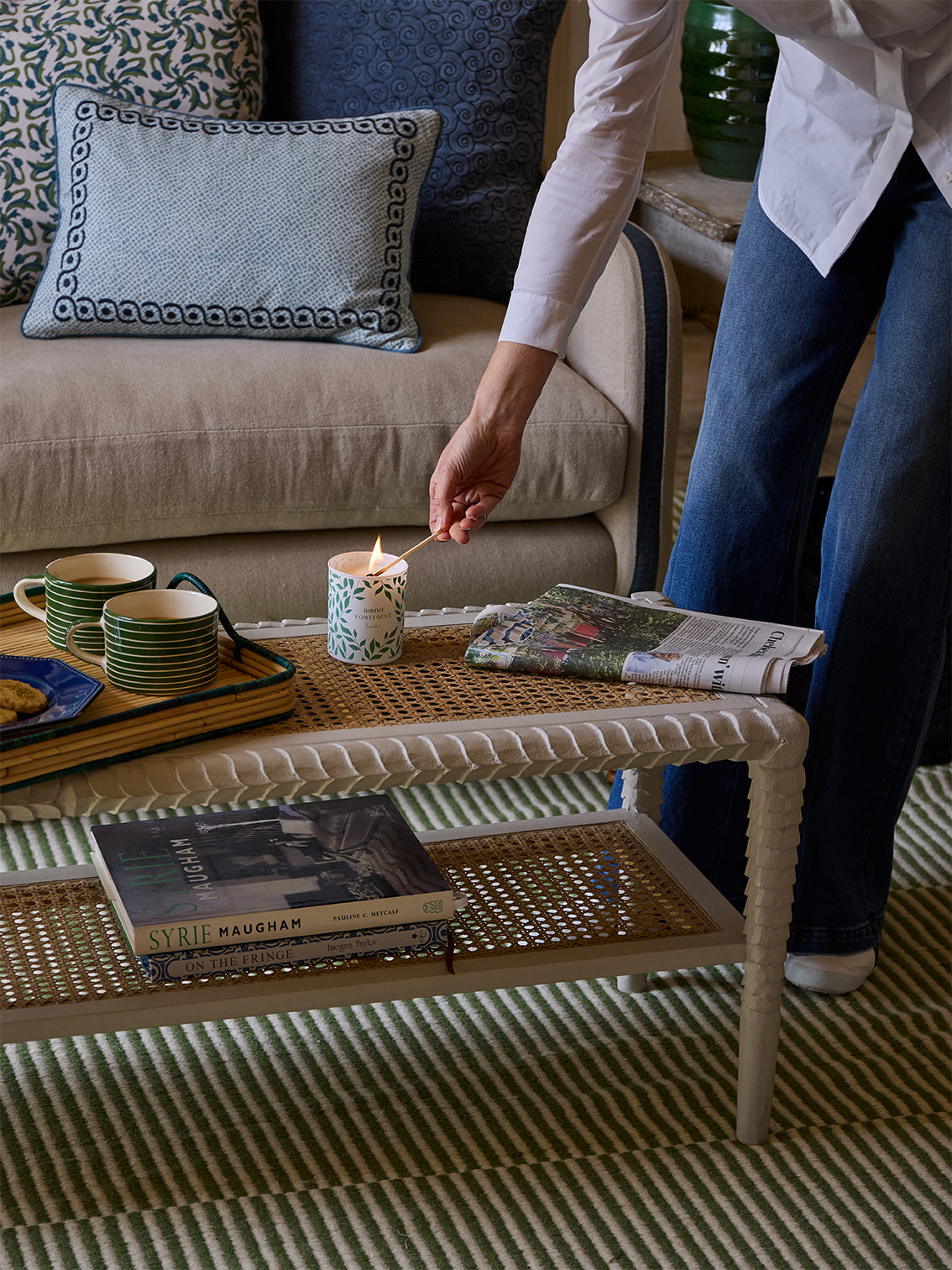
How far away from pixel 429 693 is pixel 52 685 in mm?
257

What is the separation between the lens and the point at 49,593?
1.00 meters

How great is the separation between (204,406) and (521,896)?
71 centimetres

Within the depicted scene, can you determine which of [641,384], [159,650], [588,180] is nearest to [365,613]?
[159,650]

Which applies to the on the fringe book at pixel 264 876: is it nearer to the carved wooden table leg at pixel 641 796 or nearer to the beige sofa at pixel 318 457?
the carved wooden table leg at pixel 641 796

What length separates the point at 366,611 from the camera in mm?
1014

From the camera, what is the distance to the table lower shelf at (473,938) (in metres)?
0.96

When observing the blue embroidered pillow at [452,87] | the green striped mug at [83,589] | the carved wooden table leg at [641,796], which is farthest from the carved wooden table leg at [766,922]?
the blue embroidered pillow at [452,87]

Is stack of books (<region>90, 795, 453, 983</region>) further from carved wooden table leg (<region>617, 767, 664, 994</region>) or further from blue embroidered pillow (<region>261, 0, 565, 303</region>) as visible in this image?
blue embroidered pillow (<region>261, 0, 565, 303</region>)

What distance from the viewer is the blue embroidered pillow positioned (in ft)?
6.19

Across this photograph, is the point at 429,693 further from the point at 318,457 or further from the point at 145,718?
the point at 318,457

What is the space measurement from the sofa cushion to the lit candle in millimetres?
526

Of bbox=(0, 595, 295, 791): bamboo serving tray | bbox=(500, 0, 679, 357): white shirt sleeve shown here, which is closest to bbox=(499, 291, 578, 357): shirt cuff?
bbox=(500, 0, 679, 357): white shirt sleeve

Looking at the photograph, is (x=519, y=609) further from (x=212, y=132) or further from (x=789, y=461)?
(x=212, y=132)

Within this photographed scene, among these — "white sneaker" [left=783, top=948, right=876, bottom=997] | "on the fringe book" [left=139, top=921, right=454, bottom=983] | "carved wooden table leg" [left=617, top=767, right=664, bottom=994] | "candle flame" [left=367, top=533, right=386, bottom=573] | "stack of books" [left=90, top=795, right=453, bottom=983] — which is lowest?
"white sneaker" [left=783, top=948, right=876, bottom=997]
